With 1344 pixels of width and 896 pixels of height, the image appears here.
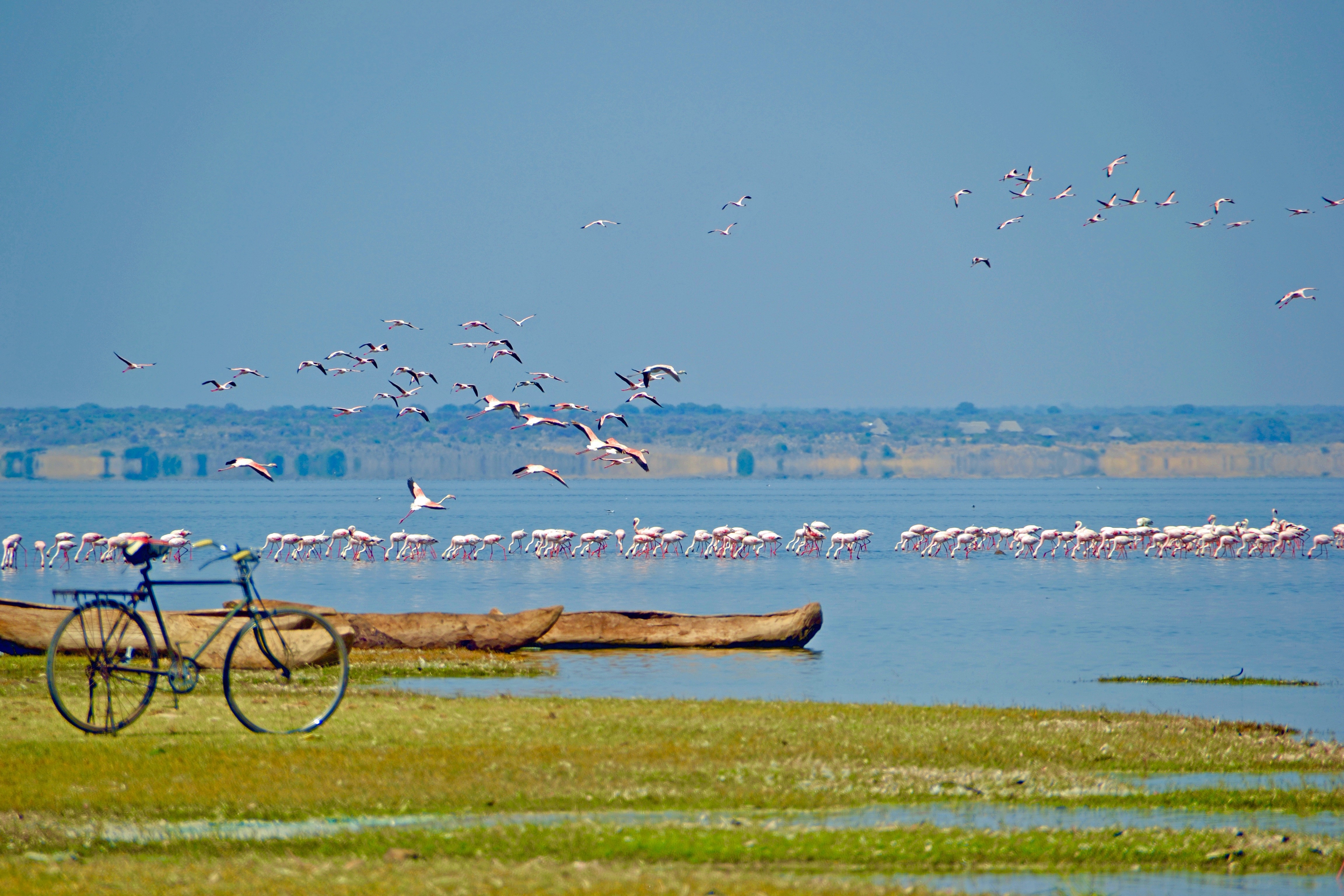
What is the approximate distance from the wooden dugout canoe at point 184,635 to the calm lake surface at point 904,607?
2510mm

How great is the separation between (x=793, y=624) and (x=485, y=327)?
34.3 feet

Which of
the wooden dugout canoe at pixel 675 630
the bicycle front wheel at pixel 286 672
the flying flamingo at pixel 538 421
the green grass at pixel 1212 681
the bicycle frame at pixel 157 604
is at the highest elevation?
the flying flamingo at pixel 538 421

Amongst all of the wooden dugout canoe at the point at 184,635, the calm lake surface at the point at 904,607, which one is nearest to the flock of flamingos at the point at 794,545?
the calm lake surface at the point at 904,607

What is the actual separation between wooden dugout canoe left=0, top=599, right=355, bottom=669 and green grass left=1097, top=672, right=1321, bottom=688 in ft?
49.5

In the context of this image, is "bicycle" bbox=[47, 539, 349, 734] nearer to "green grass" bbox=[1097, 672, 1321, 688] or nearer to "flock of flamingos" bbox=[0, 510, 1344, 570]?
"green grass" bbox=[1097, 672, 1321, 688]

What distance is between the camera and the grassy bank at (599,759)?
12.5 m

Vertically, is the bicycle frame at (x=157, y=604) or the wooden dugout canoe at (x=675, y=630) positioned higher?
the bicycle frame at (x=157, y=604)

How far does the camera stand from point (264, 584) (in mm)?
53250

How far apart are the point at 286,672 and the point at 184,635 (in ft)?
28.5

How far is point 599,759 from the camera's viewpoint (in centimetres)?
1440

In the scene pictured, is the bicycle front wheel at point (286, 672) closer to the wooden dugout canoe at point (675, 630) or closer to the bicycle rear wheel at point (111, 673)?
the bicycle rear wheel at point (111, 673)

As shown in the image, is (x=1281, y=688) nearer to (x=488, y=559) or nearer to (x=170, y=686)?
(x=170, y=686)

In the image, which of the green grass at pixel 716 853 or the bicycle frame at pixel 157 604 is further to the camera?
the bicycle frame at pixel 157 604

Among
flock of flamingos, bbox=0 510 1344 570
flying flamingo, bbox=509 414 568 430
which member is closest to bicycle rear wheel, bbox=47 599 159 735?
flying flamingo, bbox=509 414 568 430
